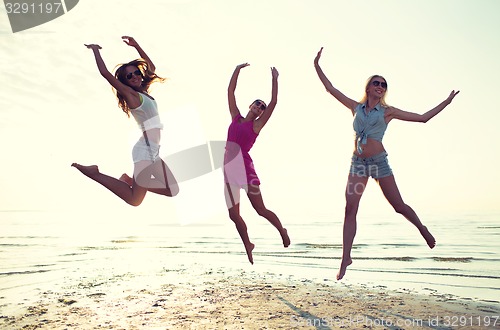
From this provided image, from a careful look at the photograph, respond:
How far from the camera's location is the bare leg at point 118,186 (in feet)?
19.8

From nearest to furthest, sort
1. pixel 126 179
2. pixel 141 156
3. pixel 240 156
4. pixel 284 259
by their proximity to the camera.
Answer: pixel 141 156 < pixel 126 179 < pixel 240 156 < pixel 284 259

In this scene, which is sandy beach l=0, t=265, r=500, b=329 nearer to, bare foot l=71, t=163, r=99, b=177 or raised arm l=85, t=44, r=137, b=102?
bare foot l=71, t=163, r=99, b=177

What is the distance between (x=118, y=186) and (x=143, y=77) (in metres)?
1.61

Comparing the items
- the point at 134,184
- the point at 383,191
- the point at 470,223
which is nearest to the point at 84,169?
the point at 134,184

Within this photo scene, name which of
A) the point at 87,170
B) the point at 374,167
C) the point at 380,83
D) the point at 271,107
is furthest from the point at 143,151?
the point at 380,83

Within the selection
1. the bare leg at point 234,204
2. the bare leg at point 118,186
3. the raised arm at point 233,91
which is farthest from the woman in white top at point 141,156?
the raised arm at point 233,91

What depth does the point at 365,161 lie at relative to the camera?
19.9 ft

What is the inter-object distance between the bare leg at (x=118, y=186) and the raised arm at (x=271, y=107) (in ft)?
6.45

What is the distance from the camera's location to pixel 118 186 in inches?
239

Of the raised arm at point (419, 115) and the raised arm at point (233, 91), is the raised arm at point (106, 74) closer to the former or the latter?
the raised arm at point (233, 91)

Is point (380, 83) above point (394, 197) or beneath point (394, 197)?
above

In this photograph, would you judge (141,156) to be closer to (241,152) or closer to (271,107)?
(241,152)

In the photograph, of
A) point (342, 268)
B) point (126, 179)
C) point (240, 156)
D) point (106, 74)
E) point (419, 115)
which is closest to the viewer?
point (106, 74)

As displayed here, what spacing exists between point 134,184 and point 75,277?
4.20 meters
